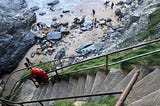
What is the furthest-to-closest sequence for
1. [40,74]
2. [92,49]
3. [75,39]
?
[75,39] → [92,49] → [40,74]

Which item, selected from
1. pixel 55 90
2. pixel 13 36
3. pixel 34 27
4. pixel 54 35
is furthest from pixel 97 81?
pixel 34 27

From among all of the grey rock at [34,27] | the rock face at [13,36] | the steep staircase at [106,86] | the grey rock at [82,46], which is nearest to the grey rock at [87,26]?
the grey rock at [82,46]

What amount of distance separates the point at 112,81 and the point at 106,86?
18 centimetres

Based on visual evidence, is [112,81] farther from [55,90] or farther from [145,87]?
[55,90]

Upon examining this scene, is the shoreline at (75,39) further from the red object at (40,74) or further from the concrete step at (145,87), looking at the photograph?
the concrete step at (145,87)

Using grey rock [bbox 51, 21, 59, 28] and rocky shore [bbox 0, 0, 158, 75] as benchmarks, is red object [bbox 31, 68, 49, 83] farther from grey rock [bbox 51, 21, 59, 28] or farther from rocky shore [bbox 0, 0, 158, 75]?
grey rock [bbox 51, 21, 59, 28]

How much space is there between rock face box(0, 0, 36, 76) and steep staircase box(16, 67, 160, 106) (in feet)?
24.9

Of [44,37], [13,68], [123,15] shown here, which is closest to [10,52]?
[13,68]

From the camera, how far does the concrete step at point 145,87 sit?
508 cm

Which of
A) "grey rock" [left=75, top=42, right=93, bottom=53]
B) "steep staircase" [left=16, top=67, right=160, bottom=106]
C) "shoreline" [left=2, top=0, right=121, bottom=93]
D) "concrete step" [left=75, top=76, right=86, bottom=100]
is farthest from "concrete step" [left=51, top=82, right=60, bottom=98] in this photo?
"grey rock" [left=75, top=42, right=93, bottom=53]

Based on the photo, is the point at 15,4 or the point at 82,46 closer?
the point at 82,46

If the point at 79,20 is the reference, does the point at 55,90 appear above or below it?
above

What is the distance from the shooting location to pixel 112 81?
697 centimetres

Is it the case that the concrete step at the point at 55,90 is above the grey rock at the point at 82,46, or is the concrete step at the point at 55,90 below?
above
